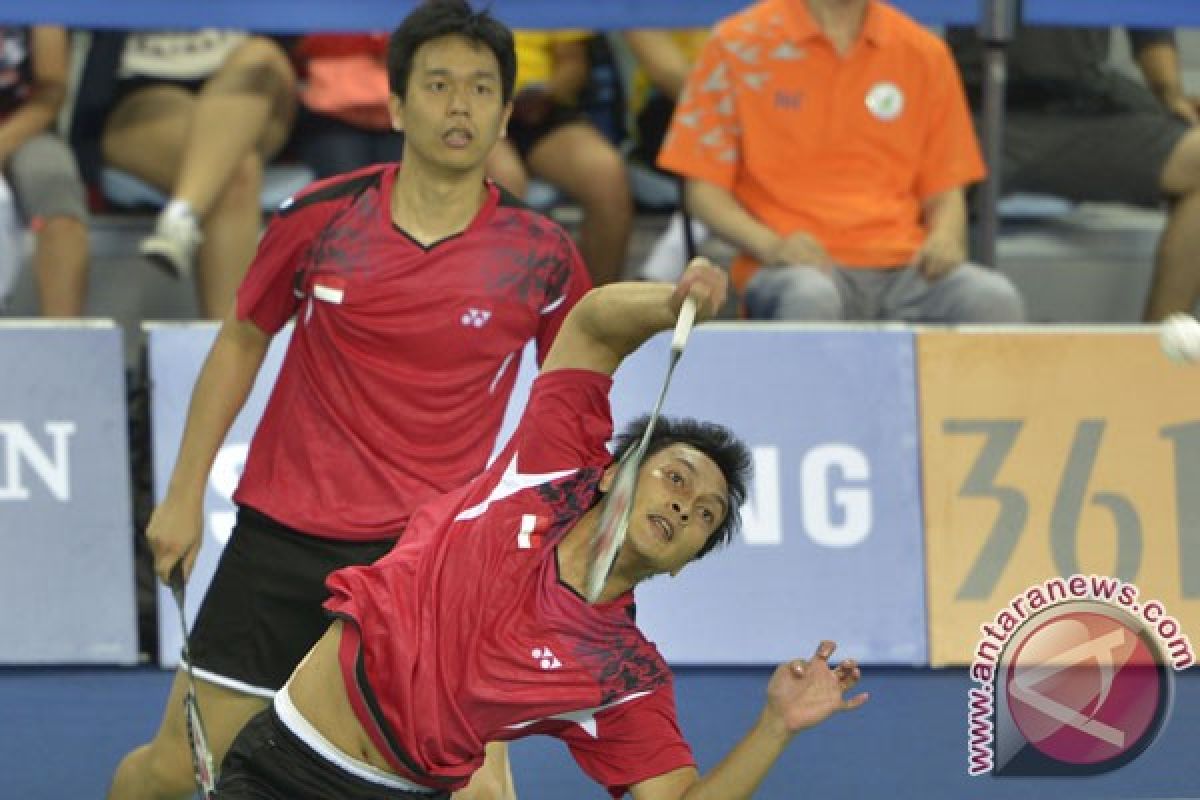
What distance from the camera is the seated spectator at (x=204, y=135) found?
23.0ft

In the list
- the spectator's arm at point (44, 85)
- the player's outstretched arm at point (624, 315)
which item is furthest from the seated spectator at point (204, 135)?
the player's outstretched arm at point (624, 315)

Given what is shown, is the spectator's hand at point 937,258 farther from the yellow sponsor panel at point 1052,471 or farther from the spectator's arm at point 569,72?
the spectator's arm at point 569,72

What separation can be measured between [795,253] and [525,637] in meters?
3.10

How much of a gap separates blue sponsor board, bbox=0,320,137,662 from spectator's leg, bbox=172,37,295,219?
2.49ft

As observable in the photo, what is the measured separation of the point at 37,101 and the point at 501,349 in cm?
314

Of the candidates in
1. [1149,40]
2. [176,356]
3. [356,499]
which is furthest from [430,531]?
[1149,40]

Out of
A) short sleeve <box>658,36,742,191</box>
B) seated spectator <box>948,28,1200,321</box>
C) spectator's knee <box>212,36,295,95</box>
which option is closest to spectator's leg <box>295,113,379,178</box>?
spectator's knee <box>212,36,295,95</box>

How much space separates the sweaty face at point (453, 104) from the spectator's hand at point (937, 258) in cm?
246

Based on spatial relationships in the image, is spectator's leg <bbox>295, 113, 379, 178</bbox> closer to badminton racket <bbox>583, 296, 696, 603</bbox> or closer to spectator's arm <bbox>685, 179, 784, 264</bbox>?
Answer: spectator's arm <bbox>685, 179, 784, 264</bbox>

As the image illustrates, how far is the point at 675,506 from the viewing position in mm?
3885

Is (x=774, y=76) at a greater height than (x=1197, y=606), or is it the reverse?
(x=774, y=76)

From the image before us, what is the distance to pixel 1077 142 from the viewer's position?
7695 millimetres

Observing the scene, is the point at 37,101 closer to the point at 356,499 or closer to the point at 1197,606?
the point at 356,499
